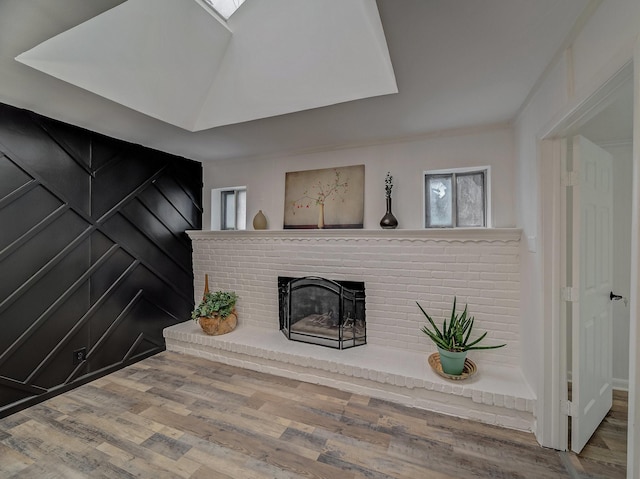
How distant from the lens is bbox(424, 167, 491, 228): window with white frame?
2551 millimetres

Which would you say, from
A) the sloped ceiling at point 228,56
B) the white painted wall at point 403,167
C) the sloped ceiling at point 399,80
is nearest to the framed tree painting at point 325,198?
the white painted wall at point 403,167

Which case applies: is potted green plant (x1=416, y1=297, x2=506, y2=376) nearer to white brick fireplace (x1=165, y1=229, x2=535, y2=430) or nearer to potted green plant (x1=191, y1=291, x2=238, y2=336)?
white brick fireplace (x1=165, y1=229, x2=535, y2=430)

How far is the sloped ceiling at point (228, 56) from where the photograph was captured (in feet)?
5.14

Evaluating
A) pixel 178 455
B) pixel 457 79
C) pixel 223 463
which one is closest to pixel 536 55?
pixel 457 79

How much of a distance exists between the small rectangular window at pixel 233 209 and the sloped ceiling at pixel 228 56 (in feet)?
5.02

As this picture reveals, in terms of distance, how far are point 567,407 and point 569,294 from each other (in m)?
0.71

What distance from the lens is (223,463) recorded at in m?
1.64

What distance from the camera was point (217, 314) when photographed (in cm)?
311

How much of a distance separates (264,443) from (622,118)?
333 cm

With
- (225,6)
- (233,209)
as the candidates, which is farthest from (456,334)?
(233,209)

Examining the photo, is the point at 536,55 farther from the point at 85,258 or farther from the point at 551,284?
the point at 85,258

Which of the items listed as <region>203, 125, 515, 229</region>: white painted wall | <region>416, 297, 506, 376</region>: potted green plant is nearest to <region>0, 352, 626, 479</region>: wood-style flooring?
<region>416, 297, 506, 376</region>: potted green plant

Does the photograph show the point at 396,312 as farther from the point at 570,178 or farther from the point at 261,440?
the point at 570,178

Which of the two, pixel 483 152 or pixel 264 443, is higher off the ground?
pixel 483 152
